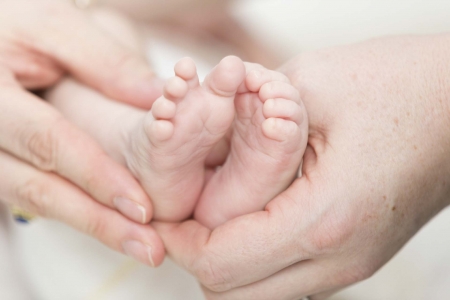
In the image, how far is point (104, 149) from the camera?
0.93m

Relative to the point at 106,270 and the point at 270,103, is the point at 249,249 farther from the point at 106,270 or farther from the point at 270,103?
the point at 106,270

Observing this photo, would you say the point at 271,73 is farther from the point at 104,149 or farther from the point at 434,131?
the point at 104,149

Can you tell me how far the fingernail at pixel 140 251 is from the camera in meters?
0.82

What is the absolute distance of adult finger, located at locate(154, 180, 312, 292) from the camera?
686 millimetres

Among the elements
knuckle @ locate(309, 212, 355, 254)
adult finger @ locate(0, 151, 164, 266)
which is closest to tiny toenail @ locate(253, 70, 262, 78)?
knuckle @ locate(309, 212, 355, 254)

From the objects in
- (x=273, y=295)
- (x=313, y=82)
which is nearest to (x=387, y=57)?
(x=313, y=82)

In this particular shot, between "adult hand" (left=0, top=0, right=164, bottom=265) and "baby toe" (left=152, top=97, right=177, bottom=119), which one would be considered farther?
"adult hand" (left=0, top=0, right=164, bottom=265)

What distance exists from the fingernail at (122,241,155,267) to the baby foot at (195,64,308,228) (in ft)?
0.45

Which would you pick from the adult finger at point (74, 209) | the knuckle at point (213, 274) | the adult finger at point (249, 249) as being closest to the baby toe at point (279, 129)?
the adult finger at point (249, 249)

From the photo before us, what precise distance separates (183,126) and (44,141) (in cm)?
35

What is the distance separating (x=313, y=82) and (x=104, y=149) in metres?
0.48

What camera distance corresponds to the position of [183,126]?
65cm

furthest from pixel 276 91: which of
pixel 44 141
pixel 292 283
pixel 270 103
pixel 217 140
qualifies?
pixel 44 141

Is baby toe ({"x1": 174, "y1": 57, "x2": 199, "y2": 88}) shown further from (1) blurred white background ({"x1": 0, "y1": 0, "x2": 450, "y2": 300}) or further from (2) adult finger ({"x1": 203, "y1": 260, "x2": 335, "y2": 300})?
(1) blurred white background ({"x1": 0, "y1": 0, "x2": 450, "y2": 300})
